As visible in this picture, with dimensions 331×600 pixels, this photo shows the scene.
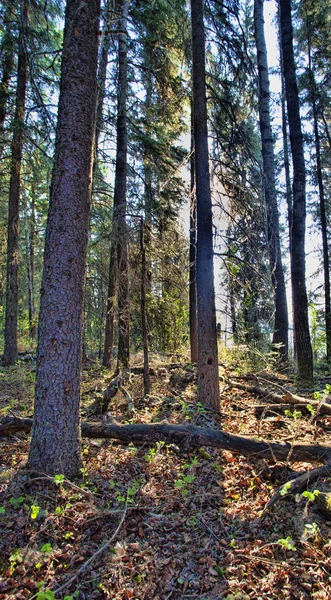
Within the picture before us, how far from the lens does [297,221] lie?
7.20 meters

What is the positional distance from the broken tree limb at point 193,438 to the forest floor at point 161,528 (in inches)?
4.9

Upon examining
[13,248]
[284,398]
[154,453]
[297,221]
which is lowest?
[154,453]

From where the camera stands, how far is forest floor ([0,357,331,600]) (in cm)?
221

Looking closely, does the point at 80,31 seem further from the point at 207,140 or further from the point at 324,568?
the point at 324,568

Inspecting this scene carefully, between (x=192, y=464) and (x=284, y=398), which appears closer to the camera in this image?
(x=192, y=464)

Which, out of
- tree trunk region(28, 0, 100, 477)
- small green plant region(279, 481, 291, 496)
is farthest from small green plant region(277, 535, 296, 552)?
tree trunk region(28, 0, 100, 477)

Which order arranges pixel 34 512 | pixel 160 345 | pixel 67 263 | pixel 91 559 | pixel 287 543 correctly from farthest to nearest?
pixel 160 345 < pixel 67 263 < pixel 34 512 < pixel 91 559 < pixel 287 543

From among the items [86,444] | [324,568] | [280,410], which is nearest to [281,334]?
[280,410]

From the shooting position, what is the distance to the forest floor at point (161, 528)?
2.21 meters

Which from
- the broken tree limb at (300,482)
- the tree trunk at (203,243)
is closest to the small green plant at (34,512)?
the broken tree limb at (300,482)

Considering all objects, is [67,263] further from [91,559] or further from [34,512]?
[91,559]

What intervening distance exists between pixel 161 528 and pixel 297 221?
655 centimetres

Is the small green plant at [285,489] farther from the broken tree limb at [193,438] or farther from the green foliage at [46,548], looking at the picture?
the green foliage at [46,548]

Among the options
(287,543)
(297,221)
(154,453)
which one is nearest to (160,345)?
(297,221)
